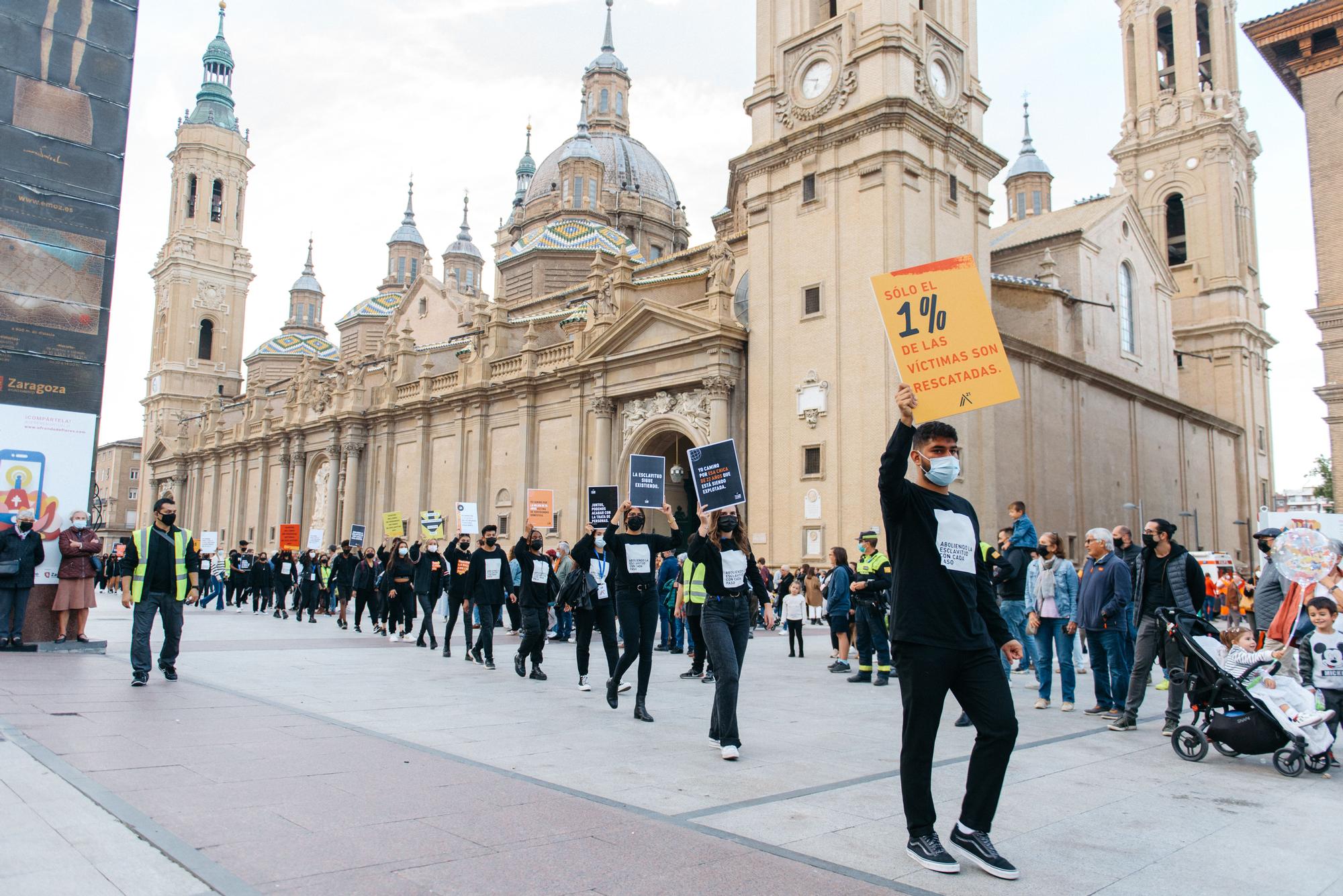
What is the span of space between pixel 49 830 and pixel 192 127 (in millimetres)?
78045

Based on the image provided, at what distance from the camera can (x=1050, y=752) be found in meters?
7.78

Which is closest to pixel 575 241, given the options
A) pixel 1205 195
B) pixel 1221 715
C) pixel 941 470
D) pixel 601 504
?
pixel 1205 195

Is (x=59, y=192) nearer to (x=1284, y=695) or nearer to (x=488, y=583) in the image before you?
(x=488, y=583)

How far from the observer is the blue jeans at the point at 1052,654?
10.3m

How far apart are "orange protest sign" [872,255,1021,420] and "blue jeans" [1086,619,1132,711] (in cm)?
500

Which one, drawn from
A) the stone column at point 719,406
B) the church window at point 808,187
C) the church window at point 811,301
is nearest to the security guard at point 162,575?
the stone column at point 719,406

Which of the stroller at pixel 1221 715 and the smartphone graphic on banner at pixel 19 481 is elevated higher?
the smartphone graphic on banner at pixel 19 481

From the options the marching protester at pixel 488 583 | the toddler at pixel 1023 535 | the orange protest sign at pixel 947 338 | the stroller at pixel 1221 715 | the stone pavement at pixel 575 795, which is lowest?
the stone pavement at pixel 575 795

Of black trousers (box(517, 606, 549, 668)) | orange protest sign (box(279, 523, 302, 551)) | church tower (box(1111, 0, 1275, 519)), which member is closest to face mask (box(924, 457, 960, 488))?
black trousers (box(517, 606, 549, 668))

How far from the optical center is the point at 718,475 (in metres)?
15.2

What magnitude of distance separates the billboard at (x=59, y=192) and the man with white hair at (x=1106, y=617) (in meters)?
13.6

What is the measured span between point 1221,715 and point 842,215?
21.2m

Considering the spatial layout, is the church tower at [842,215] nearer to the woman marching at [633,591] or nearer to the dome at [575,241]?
the woman marching at [633,591]

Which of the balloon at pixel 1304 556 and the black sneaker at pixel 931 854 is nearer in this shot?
the black sneaker at pixel 931 854
